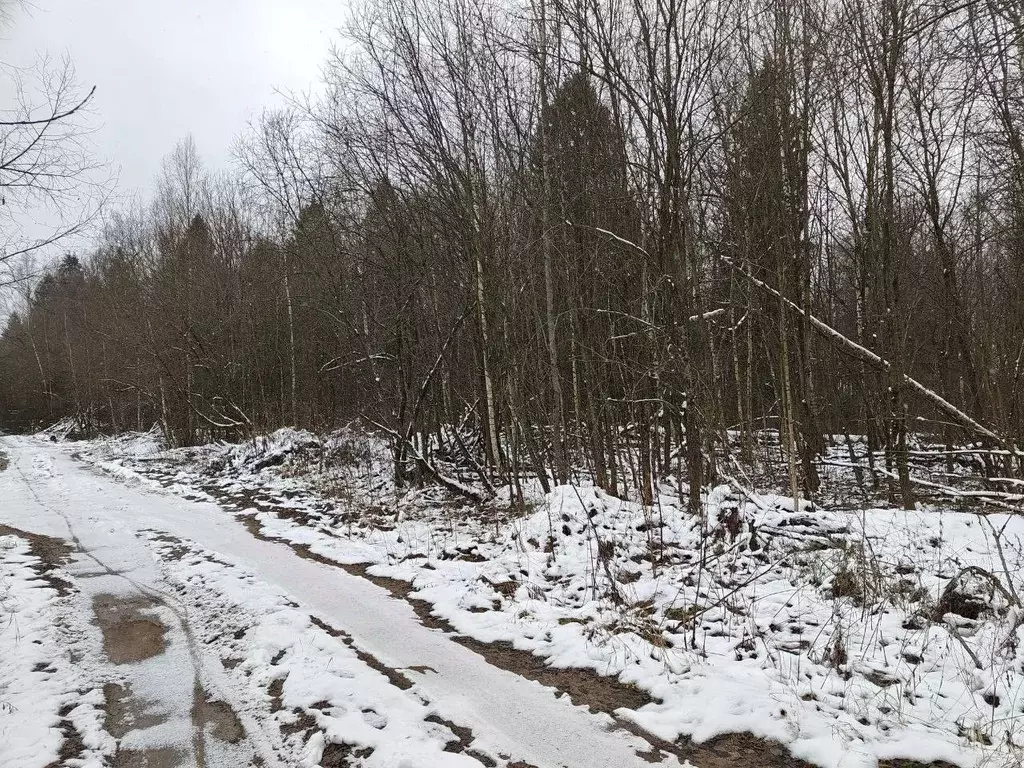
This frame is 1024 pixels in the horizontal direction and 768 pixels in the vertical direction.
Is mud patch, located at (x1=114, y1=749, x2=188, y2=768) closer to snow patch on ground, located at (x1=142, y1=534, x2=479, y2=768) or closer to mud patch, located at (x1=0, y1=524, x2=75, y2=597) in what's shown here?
snow patch on ground, located at (x1=142, y1=534, x2=479, y2=768)

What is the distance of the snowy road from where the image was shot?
11.6 ft

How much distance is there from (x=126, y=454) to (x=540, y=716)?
23.7m

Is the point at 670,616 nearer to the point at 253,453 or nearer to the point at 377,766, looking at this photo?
Answer: the point at 377,766

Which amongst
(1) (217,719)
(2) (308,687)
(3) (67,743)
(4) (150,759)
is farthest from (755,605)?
(3) (67,743)

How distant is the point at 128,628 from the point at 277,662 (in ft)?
6.45

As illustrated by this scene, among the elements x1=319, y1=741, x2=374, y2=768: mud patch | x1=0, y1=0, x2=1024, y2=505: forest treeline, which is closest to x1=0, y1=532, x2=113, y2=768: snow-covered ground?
x1=319, y1=741, x2=374, y2=768: mud patch

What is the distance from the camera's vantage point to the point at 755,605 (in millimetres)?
5262

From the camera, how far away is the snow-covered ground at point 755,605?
3541 millimetres

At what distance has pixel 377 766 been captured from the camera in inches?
132

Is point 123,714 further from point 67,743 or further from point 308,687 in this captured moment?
point 308,687

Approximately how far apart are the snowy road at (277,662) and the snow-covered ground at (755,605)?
465 mm

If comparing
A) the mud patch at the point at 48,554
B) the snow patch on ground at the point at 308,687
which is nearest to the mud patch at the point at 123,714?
the snow patch on ground at the point at 308,687

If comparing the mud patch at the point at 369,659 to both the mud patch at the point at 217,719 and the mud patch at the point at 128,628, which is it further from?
the mud patch at the point at 128,628

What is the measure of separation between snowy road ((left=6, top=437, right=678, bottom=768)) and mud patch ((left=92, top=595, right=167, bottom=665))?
3cm
